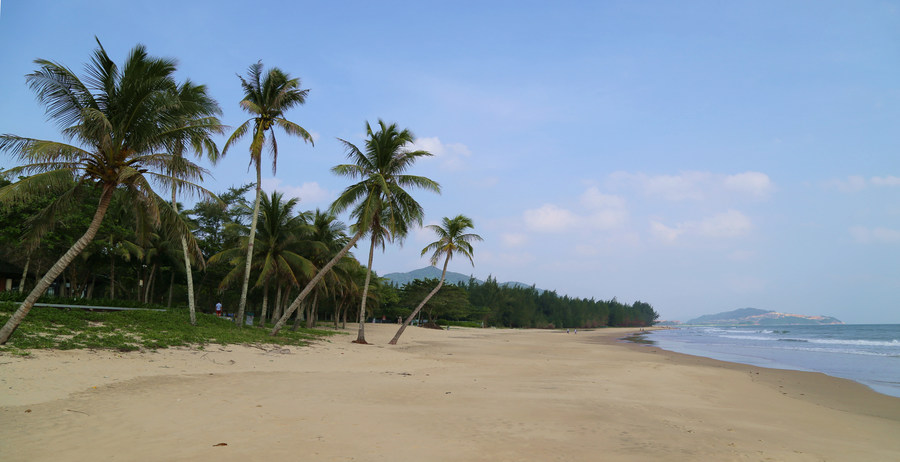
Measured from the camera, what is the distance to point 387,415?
22.7 feet

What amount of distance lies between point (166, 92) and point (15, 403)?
27.2ft

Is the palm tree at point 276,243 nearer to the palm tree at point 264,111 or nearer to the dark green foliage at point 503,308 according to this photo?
the palm tree at point 264,111

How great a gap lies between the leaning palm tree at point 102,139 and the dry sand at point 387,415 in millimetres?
3783

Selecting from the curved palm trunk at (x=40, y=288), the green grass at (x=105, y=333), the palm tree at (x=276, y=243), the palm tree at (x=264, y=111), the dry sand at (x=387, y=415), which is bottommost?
the dry sand at (x=387, y=415)

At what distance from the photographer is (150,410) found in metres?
6.37

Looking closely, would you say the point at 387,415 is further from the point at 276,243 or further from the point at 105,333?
the point at 276,243

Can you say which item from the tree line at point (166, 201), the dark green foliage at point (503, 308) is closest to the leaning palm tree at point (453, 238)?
the tree line at point (166, 201)

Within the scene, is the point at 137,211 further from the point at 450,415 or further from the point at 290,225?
the point at 290,225

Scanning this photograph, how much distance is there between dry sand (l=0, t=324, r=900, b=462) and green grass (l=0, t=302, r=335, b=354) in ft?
2.61

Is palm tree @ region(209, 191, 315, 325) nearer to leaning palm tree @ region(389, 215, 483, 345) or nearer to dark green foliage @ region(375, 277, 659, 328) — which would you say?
leaning palm tree @ region(389, 215, 483, 345)

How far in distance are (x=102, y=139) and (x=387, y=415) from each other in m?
9.43

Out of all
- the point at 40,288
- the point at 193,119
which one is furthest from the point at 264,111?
the point at 40,288

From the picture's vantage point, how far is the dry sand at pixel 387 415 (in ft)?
16.7

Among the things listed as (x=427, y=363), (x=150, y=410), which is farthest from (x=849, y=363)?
(x=150, y=410)
